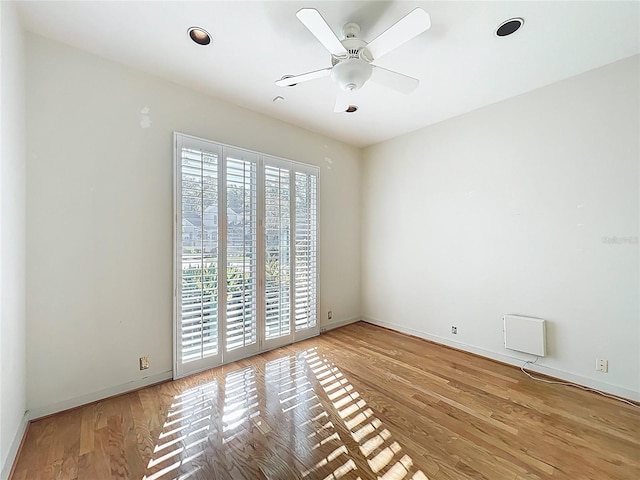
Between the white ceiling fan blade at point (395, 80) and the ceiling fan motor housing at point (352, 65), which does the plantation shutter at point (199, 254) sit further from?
the white ceiling fan blade at point (395, 80)

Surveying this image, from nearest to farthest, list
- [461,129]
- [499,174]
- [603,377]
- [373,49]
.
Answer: [373,49] → [603,377] → [499,174] → [461,129]

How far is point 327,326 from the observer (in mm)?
4090

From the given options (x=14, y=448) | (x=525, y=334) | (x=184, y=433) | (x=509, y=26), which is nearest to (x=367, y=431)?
(x=184, y=433)

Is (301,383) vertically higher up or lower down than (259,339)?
lower down

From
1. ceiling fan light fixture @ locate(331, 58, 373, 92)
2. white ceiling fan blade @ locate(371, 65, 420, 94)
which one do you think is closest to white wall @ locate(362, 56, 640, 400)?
white ceiling fan blade @ locate(371, 65, 420, 94)

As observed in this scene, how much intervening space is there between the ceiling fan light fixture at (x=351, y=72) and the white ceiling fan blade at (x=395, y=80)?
0.10m

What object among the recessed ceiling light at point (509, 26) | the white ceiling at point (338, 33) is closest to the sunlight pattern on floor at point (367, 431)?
the white ceiling at point (338, 33)

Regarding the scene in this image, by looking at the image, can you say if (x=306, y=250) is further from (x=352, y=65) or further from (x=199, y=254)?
(x=352, y=65)

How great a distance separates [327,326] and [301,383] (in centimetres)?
153

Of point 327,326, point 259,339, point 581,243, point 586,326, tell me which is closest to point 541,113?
point 581,243

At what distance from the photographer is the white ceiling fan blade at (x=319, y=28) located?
1.50m

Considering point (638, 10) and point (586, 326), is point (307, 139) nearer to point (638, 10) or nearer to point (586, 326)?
point (638, 10)

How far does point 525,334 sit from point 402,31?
9.93 feet

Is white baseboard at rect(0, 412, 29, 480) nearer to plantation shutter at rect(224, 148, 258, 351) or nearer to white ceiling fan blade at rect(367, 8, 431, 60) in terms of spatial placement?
plantation shutter at rect(224, 148, 258, 351)
